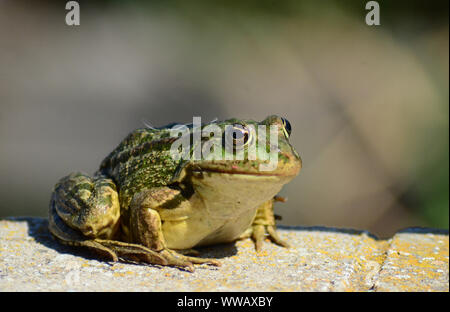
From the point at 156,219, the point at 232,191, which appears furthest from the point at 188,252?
the point at 232,191

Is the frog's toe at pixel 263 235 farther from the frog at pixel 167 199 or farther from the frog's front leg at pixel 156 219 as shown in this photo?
the frog's front leg at pixel 156 219

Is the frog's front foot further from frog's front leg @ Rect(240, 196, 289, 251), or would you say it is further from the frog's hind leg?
frog's front leg @ Rect(240, 196, 289, 251)

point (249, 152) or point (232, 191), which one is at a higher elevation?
point (249, 152)

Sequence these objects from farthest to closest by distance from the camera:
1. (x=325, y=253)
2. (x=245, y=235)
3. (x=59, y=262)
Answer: (x=245, y=235) → (x=325, y=253) → (x=59, y=262)

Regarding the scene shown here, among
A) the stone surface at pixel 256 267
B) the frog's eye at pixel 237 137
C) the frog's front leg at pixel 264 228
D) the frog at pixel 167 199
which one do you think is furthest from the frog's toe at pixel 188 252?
the frog's eye at pixel 237 137

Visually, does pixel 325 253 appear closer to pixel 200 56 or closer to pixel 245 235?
pixel 245 235

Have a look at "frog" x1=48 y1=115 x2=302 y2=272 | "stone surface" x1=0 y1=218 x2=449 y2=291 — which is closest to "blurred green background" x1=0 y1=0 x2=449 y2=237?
"stone surface" x1=0 y1=218 x2=449 y2=291

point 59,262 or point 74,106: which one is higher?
point 74,106

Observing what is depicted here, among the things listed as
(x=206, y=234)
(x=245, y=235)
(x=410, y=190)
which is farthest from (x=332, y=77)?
(x=206, y=234)

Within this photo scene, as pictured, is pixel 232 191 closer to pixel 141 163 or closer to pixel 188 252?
pixel 188 252
